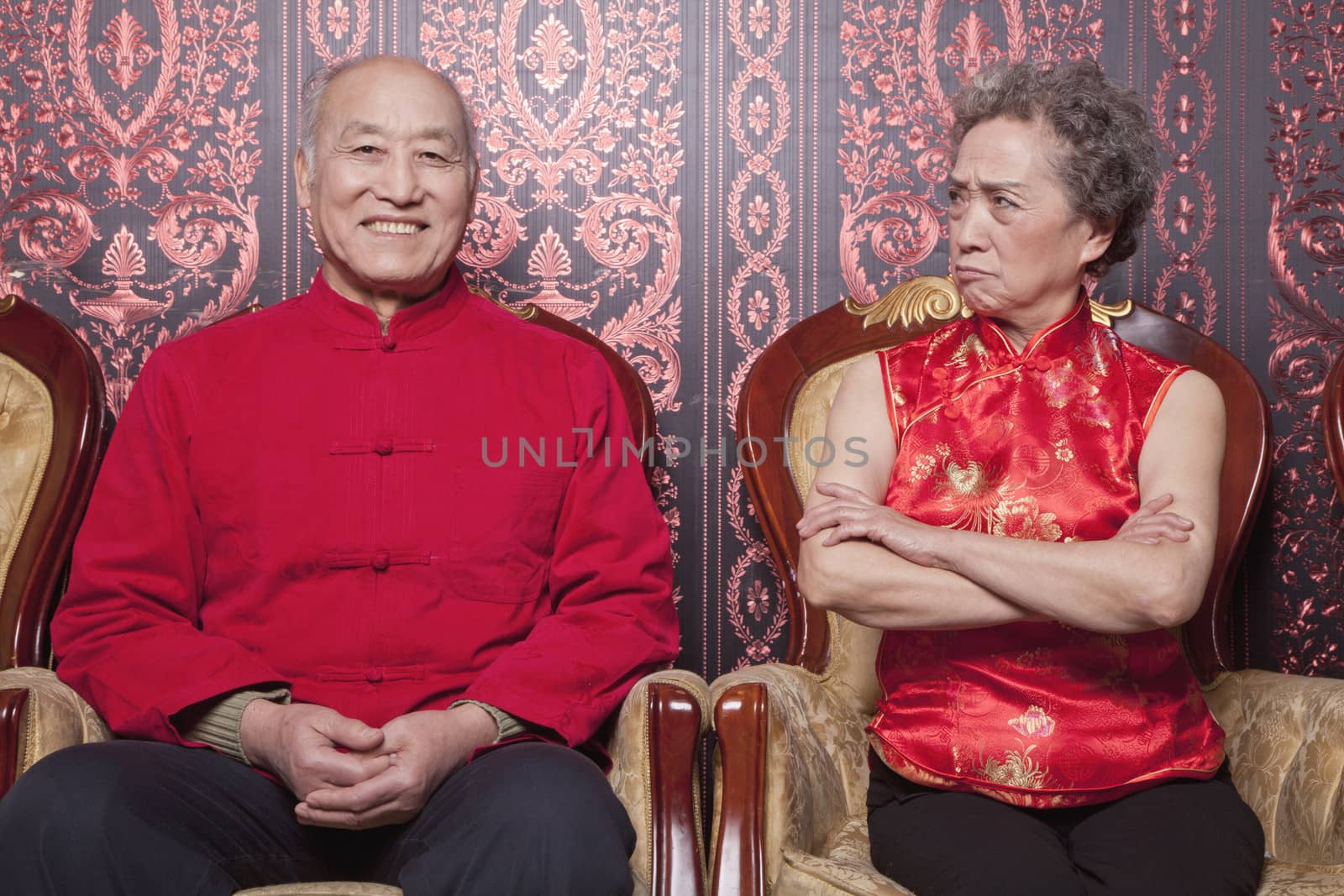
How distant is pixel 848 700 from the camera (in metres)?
2.32

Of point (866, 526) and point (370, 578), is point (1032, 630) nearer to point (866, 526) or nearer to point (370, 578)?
point (866, 526)

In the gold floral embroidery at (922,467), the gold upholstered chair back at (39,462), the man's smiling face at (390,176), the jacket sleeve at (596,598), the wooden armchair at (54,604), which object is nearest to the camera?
the wooden armchair at (54,604)

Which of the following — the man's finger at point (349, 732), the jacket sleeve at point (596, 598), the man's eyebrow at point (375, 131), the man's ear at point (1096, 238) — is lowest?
A: the man's finger at point (349, 732)

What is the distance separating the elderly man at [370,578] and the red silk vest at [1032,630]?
432mm

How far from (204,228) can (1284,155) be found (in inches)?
90.8

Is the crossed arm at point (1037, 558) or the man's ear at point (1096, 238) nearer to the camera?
the crossed arm at point (1037, 558)

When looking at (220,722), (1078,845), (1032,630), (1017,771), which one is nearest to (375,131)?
(220,722)

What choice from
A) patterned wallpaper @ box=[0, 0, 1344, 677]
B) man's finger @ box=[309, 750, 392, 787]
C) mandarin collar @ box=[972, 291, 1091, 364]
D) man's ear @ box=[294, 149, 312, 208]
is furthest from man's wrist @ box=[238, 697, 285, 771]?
mandarin collar @ box=[972, 291, 1091, 364]

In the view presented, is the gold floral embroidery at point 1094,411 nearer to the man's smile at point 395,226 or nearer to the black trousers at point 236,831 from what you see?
the black trousers at point 236,831

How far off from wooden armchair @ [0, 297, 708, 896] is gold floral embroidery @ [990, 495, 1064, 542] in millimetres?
515

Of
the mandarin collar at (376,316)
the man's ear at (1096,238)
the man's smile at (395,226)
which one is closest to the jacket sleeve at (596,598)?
the mandarin collar at (376,316)

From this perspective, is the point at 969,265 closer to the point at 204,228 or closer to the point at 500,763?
the point at 500,763

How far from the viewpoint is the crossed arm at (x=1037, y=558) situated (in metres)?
1.75

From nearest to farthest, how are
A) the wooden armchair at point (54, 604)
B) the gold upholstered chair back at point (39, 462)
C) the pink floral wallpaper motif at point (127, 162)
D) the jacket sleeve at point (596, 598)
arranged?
the wooden armchair at point (54, 604) → the jacket sleeve at point (596, 598) → the gold upholstered chair back at point (39, 462) → the pink floral wallpaper motif at point (127, 162)
